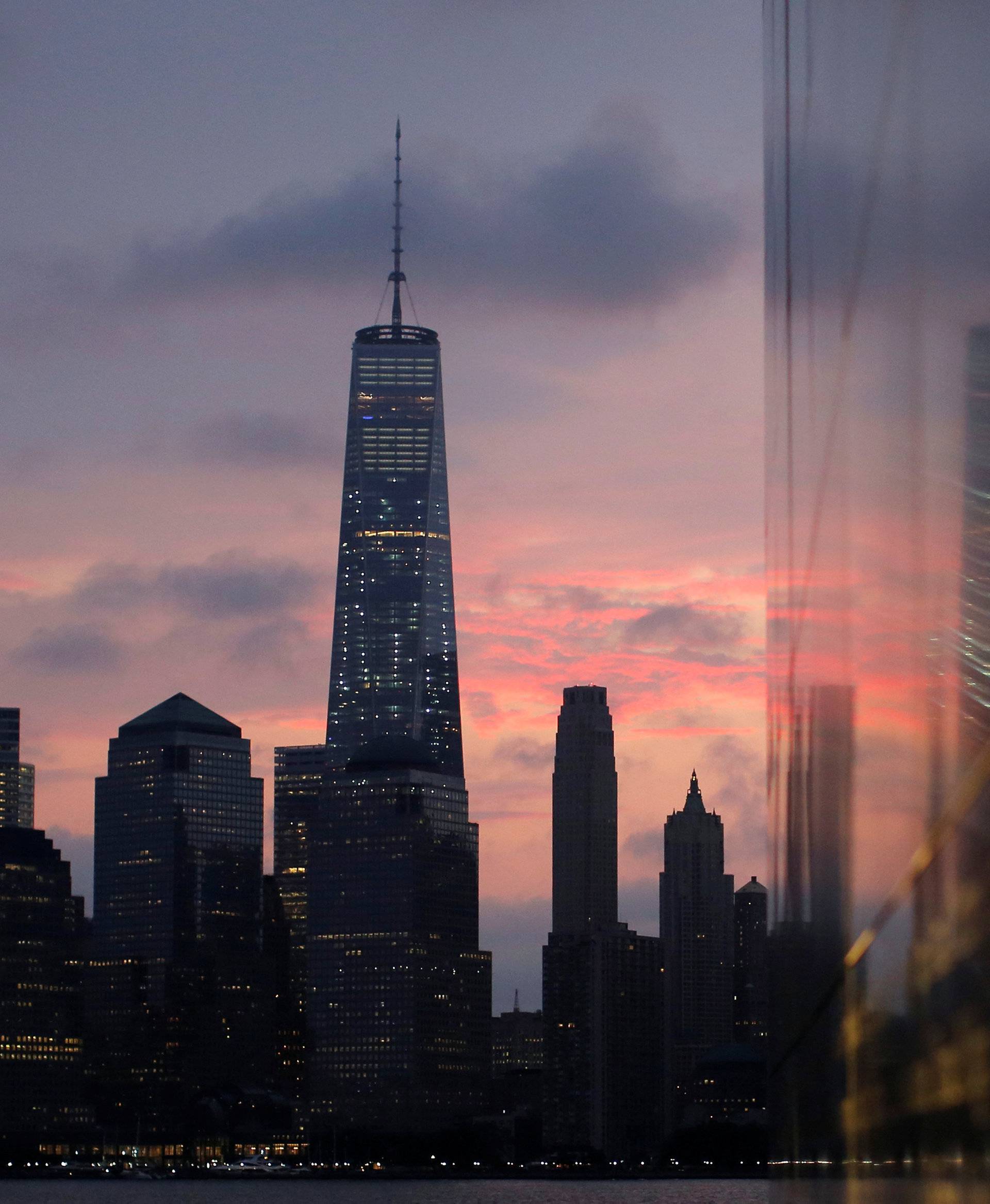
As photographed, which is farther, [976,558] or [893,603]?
[893,603]

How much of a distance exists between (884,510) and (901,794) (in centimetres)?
74

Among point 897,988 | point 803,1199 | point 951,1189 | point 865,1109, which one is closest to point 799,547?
point 803,1199

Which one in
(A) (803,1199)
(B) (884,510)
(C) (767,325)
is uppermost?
(C) (767,325)

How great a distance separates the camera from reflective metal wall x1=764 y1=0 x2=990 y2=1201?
3938 mm

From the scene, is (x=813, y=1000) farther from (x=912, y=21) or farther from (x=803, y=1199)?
(x=912, y=21)

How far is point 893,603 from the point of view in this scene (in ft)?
15.5

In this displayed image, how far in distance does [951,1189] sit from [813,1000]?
8.40ft

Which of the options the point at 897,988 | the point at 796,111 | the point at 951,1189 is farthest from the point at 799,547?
the point at 951,1189

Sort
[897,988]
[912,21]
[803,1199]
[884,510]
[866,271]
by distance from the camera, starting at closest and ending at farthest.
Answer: [912,21], [897,988], [884,510], [866,271], [803,1199]

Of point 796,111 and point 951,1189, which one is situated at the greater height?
point 796,111

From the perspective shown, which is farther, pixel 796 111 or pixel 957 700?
pixel 796 111

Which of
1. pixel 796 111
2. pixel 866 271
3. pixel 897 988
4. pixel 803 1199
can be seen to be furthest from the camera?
pixel 796 111

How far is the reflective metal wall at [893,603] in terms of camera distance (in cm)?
394

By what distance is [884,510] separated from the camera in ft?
16.2
